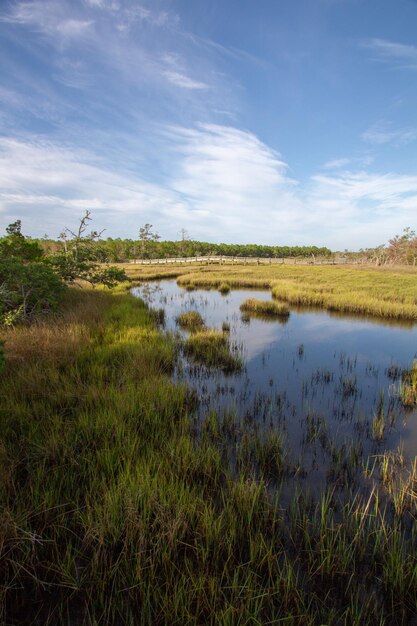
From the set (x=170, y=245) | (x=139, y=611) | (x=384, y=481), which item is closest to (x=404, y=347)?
(x=384, y=481)

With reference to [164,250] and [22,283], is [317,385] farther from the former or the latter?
[164,250]

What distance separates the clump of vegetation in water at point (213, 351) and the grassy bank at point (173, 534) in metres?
3.90

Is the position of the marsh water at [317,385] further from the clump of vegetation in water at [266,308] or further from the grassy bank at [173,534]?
the clump of vegetation in water at [266,308]

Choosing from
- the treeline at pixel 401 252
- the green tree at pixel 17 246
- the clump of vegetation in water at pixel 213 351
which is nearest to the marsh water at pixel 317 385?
the clump of vegetation in water at pixel 213 351

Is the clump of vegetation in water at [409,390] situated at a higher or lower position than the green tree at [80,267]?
lower

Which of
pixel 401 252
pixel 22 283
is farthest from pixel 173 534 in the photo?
pixel 401 252

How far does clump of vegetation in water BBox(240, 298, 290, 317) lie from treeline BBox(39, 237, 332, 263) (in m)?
51.4

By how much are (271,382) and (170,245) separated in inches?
3661

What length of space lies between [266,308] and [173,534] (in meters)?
15.6

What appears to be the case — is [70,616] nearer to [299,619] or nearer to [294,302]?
[299,619]

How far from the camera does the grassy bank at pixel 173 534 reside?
2.53 meters

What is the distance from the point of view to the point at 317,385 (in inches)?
314

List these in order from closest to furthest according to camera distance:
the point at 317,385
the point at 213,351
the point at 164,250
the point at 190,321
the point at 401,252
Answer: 1. the point at 317,385
2. the point at 213,351
3. the point at 190,321
4. the point at 401,252
5. the point at 164,250

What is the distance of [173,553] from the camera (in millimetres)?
2930
